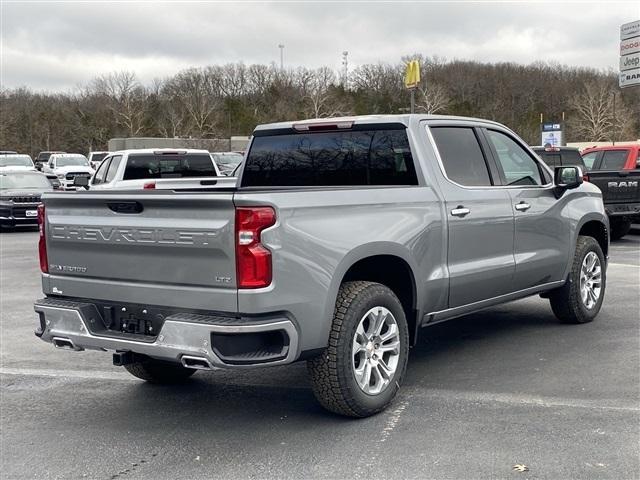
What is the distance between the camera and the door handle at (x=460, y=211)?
5.58 m

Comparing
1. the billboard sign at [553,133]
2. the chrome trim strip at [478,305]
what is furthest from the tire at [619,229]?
the billboard sign at [553,133]

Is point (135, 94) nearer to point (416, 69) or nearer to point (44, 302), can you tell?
point (416, 69)

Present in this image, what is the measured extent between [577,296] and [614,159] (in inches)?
366

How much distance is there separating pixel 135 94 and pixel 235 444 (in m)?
81.1

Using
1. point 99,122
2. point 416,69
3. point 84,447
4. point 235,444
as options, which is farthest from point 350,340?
point 99,122

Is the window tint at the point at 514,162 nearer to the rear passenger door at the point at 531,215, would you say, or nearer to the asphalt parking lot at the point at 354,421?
the rear passenger door at the point at 531,215

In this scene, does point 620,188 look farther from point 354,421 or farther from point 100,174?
point 354,421

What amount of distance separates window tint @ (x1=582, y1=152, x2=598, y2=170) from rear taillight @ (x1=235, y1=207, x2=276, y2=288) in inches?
524

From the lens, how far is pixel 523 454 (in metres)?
4.26

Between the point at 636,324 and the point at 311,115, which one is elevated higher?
the point at 311,115

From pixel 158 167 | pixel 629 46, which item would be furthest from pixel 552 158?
pixel 629 46

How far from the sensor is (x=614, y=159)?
613 inches

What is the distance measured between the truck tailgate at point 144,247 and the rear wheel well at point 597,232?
→ 4460 mm

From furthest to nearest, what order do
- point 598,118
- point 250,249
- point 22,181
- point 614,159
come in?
point 598,118
point 22,181
point 614,159
point 250,249
